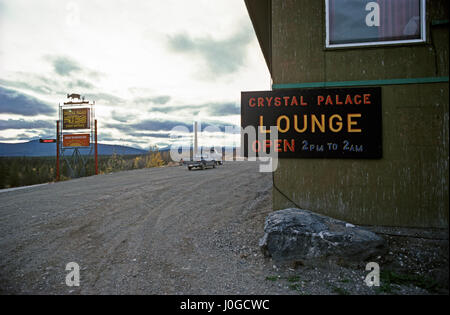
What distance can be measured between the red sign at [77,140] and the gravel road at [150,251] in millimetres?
9628

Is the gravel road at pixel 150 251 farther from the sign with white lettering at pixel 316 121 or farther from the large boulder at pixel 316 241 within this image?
the sign with white lettering at pixel 316 121

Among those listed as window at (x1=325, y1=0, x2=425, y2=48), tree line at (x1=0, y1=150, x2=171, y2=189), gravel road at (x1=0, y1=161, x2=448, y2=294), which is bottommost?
gravel road at (x1=0, y1=161, x2=448, y2=294)

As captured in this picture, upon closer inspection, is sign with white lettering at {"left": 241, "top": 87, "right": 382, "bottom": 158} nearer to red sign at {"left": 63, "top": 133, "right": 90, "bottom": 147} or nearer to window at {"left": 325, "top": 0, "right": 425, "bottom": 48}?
window at {"left": 325, "top": 0, "right": 425, "bottom": 48}

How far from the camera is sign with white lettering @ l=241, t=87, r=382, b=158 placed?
4246 mm

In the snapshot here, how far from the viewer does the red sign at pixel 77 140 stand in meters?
16.5

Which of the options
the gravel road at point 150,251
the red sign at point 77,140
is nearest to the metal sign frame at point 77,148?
the red sign at point 77,140

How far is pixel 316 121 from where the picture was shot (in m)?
4.43

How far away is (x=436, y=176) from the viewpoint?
400 centimetres

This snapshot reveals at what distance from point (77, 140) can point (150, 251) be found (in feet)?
49.5

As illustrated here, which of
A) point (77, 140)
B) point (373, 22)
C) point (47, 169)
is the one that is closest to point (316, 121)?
point (373, 22)

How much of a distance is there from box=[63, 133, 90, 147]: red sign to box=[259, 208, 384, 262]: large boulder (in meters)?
15.9

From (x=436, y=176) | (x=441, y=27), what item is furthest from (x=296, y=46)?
(x=436, y=176)

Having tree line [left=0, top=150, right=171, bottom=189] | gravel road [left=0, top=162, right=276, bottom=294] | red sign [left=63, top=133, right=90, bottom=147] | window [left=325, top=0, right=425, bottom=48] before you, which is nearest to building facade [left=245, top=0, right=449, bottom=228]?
window [left=325, top=0, right=425, bottom=48]
